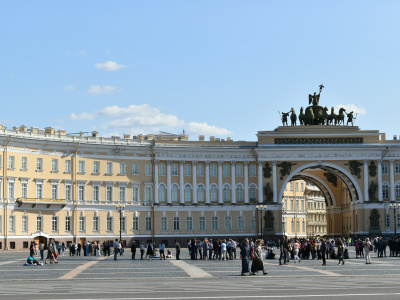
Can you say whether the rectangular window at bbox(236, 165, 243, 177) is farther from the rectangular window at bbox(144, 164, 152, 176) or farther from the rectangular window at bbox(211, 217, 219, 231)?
the rectangular window at bbox(144, 164, 152, 176)

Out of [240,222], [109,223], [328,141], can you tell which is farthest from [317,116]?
[109,223]

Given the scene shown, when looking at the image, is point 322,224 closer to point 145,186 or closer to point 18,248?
point 145,186

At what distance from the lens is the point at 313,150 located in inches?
3861

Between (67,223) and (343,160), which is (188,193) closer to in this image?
(67,223)

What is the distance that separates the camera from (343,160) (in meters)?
98.6

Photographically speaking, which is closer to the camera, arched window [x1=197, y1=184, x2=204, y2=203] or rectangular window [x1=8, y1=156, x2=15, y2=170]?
rectangular window [x1=8, y1=156, x2=15, y2=170]

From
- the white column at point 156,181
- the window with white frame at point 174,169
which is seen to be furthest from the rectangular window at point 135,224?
the window with white frame at point 174,169

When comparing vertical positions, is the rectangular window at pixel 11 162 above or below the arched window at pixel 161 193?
above

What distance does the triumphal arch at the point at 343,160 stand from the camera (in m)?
97.9

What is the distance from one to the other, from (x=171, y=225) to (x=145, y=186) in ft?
18.4

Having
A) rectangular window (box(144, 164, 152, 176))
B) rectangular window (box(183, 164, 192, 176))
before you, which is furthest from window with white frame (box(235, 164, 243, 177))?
rectangular window (box(144, 164, 152, 176))

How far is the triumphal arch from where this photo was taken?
97875 millimetres

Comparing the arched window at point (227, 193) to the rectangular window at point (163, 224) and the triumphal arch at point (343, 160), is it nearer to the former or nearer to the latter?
the triumphal arch at point (343, 160)

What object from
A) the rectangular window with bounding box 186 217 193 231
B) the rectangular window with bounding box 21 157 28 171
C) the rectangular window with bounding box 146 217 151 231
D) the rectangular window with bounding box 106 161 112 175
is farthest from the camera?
the rectangular window with bounding box 186 217 193 231
